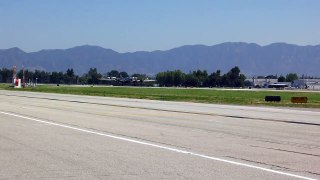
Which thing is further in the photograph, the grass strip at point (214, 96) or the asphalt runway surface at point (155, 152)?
the grass strip at point (214, 96)

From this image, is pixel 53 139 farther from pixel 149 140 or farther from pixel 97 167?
pixel 97 167

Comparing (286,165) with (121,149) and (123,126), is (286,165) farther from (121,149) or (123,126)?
(123,126)

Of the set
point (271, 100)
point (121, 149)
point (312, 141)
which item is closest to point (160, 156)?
point (121, 149)

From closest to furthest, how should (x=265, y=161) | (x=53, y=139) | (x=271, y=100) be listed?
(x=265, y=161)
(x=53, y=139)
(x=271, y=100)

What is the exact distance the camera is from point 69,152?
13508 mm

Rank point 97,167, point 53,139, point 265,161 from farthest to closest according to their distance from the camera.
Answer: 1. point 53,139
2. point 265,161
3. point 97,167

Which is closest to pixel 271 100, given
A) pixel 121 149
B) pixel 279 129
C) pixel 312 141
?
pixel 279 129

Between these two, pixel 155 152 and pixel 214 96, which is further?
pixel 214 96

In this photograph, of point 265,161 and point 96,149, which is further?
point 96,149

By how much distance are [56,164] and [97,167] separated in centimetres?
95

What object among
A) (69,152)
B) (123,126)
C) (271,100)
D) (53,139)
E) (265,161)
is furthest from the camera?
(271,100)

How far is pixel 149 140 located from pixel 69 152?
11.8ft

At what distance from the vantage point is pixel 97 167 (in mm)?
11211

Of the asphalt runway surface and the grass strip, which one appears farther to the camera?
the grass strip
